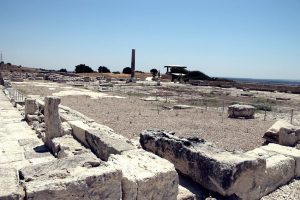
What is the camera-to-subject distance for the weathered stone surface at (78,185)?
9.67ft

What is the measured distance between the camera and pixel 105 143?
5.41 m

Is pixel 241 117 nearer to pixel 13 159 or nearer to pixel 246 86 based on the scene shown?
pixel 13 159

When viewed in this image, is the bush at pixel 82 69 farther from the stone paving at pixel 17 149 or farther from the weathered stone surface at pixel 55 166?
the weathered stone surface at pixel 55 166

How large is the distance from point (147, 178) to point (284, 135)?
6.45 m

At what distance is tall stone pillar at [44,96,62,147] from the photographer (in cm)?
755

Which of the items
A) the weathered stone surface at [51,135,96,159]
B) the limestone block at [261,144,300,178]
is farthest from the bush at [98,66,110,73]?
the limestone block at [261,144,300,178]

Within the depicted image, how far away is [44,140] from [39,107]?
417 centimetres

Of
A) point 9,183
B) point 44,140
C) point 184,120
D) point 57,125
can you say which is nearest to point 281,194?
point 9,183

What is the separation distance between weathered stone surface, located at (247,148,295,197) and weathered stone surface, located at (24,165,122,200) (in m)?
2.74

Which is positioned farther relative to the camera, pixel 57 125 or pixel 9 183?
pixel 57 125

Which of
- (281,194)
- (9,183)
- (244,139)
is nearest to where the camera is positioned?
(9,183)

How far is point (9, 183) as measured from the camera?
2.96 meters

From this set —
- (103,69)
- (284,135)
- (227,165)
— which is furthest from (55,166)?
(103,69)

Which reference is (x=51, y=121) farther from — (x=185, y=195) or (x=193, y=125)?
(x=193, y=125)
